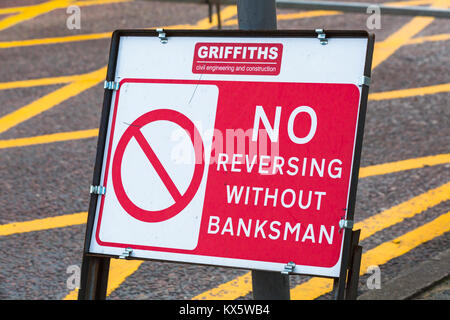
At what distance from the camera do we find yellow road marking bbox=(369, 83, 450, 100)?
716 centimetres

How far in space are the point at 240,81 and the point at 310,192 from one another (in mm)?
527

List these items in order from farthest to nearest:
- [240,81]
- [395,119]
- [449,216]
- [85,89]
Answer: [85,89] → [395,119] → [449,216] → [240,81]

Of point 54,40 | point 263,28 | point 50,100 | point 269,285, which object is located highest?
point 54,40

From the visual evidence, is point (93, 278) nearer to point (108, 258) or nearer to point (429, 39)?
point (108, 258)

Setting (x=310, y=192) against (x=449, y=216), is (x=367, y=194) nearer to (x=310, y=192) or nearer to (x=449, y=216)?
(x=449, y=216)

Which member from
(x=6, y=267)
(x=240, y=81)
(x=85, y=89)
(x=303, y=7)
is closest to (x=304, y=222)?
(x=240, y=81)

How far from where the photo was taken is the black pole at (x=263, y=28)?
3107 mm

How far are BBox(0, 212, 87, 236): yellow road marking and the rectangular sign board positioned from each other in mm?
2113

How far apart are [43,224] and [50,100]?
2430 mm

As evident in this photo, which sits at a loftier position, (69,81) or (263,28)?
(69,81)

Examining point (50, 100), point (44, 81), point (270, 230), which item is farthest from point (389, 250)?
point (44, 81)

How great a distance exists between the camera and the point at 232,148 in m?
3.03

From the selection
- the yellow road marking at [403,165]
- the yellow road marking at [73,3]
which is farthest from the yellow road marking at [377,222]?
the yellow road marking at [73,3]

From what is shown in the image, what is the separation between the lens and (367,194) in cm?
551
